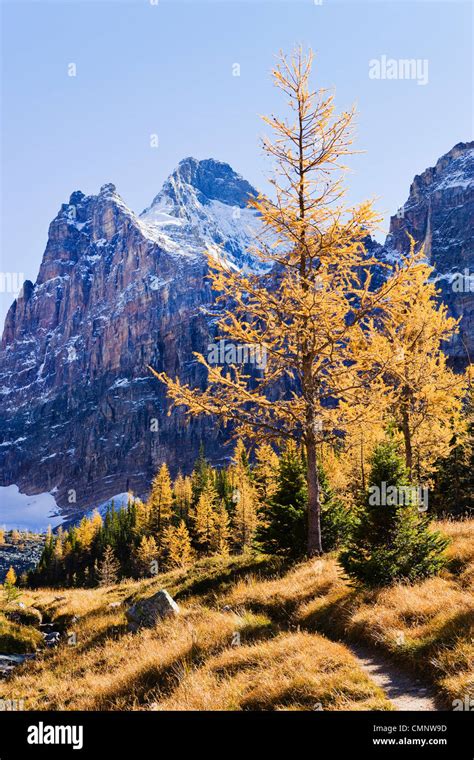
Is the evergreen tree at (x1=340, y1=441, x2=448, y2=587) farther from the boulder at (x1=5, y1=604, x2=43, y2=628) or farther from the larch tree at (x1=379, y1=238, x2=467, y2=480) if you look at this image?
the boulder at (x1=5, y1=604, x2=43, y2=628)

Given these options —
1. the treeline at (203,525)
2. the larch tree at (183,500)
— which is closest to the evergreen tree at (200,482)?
the treeline at (203,525)

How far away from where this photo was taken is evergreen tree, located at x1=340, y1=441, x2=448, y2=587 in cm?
901

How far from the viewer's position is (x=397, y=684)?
5.86 m

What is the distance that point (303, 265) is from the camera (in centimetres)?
1241

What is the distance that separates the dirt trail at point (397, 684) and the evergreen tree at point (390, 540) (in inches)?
81.3

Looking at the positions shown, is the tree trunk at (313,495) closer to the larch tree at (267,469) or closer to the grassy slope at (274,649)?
the grassy slope at (274,649)

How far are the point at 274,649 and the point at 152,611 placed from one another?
5.17 metres

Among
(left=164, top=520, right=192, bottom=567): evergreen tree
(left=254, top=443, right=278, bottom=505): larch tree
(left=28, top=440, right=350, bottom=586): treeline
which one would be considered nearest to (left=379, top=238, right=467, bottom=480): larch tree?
(left=28, top=440, right=350, bottom=586): treeline

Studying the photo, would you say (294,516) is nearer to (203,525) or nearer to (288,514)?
(288,514)

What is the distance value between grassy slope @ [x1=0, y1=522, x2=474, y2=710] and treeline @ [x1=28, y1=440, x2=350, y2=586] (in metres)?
2.31

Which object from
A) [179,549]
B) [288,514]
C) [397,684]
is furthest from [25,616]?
[179,549]

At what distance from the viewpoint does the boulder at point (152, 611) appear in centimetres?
1096
